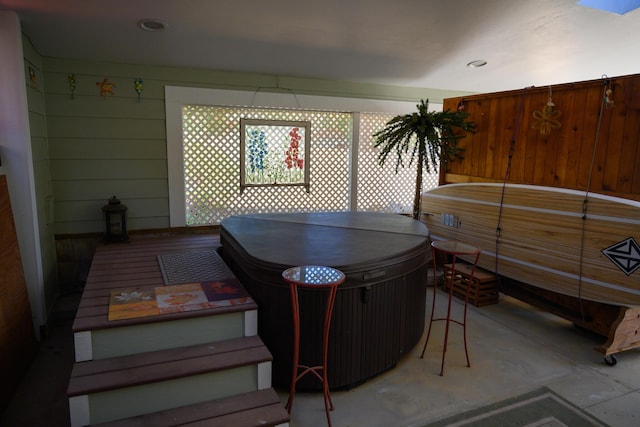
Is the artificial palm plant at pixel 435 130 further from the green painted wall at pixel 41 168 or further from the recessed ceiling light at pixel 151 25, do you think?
the green painted wall at pixel 41 168

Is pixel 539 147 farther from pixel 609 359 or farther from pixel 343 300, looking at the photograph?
pixel 343 300

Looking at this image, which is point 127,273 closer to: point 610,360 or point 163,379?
point 163,379

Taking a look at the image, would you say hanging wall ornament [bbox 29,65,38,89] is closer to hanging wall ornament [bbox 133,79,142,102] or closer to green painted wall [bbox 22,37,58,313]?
green painted wall [bbox 22,37,58,313]

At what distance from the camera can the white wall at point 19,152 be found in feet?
9.87

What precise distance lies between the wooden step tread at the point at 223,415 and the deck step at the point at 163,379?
0.04 meters

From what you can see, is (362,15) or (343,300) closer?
(343,300)

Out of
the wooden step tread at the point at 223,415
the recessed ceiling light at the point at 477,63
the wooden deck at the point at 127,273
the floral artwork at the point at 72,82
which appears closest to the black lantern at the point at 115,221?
the wooden deck at the point at 127,273

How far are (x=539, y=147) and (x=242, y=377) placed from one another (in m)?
3.42

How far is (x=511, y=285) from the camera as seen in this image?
13.5ft

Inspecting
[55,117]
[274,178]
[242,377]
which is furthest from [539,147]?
[55,117]

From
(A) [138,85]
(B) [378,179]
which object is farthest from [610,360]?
(A) [138,85]

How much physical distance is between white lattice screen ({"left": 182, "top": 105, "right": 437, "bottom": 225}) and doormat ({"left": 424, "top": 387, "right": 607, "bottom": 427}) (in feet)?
11.7

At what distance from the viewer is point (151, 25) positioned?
3.49m

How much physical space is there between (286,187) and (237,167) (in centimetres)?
73
